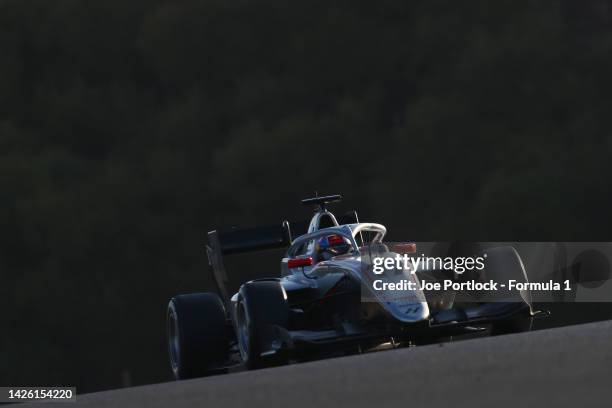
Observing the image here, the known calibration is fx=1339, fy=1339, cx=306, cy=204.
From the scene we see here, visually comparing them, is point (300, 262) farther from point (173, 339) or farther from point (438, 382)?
point (438, 382)

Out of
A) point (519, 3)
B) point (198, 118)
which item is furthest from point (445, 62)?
point (198, 118)

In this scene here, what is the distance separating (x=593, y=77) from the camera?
32875mm

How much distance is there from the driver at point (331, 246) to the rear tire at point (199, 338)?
1.13m

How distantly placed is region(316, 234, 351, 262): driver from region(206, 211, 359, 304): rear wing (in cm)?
118

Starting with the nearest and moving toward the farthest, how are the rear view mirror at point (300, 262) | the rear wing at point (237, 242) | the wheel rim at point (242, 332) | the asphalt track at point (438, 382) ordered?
the asphalt track at point (438, 382), the wheel rim at point (242, 332), the rear view mirror at point (300, 262), the rear wing at point (237, 242)

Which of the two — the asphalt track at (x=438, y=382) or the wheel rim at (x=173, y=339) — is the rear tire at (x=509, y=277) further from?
the asphalt track at (x=438, y=382)

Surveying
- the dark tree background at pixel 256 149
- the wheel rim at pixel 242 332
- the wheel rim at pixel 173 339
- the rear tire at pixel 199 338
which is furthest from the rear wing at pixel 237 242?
the dark tree background at pixel 256 149

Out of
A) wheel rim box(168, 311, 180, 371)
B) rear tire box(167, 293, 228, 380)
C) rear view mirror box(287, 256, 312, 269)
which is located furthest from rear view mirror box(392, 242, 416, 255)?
wheel rim box(168, 311, 180, 371)

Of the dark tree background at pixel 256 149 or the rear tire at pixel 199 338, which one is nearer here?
the rear tire at pixel 199 338

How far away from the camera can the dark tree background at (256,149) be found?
3147 centimetres

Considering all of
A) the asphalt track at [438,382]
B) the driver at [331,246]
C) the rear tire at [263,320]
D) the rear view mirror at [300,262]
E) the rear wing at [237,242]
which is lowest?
the asphalt track at [438,382]

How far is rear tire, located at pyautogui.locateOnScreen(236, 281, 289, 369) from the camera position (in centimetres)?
1182

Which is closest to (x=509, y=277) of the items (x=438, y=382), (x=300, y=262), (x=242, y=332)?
(x=300, y=262)

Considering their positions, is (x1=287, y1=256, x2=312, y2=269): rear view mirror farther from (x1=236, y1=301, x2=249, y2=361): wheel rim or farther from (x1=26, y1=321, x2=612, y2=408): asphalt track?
(x1=26, y1=321, x2=612, y2=408): asphalt track
